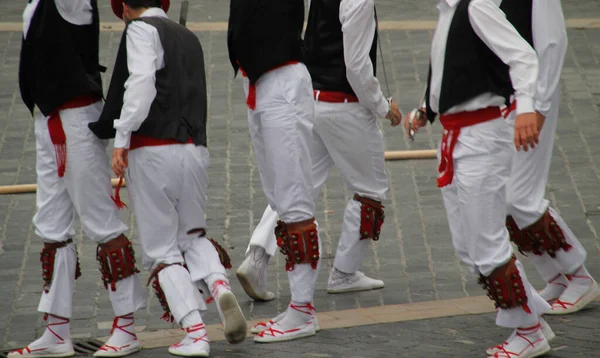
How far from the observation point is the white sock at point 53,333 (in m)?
6.95

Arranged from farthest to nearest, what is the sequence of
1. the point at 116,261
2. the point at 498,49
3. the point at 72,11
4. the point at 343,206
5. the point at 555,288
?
1. the point at 343,206
2. the point at 555,288
3. the point at 116,261
4. the point at 72,11
5. the point at 498,49

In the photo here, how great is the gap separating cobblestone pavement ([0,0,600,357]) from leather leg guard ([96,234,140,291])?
0.56 meters

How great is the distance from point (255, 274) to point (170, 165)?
4.16ft

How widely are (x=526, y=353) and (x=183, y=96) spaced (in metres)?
2.25

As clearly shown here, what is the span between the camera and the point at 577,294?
7.30 metres

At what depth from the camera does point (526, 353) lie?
6.47 meters

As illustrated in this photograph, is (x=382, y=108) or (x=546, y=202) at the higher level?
(x=382, y=108)

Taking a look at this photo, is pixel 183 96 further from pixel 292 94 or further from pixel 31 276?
pixel 31 276

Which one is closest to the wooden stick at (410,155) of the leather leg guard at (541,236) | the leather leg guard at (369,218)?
the leather leg guard at (369,218)

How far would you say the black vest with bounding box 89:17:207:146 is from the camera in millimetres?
6633

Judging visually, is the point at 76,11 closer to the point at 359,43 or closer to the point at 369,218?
the point at 359,43

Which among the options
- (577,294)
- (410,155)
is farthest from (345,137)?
(410,155)

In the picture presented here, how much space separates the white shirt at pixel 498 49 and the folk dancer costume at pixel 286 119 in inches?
39.7

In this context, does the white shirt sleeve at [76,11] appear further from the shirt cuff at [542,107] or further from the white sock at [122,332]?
the shirt cuff at [542,107]
